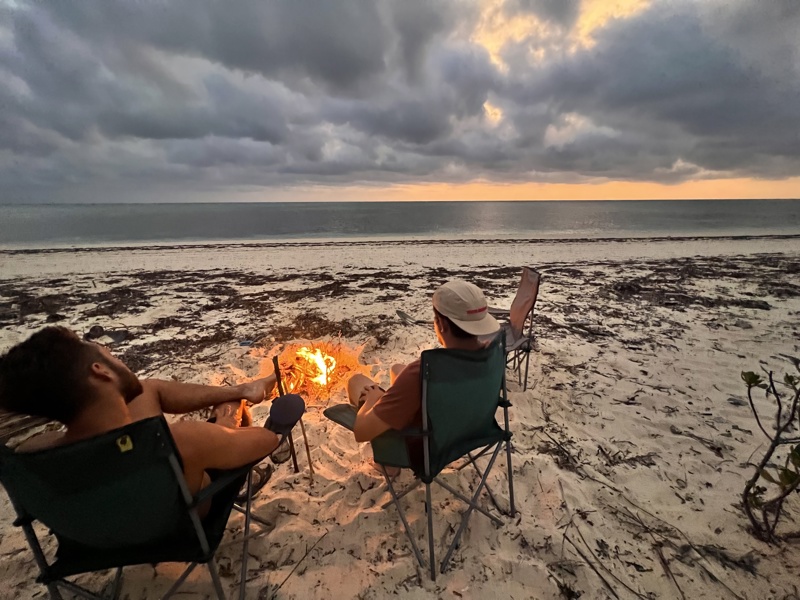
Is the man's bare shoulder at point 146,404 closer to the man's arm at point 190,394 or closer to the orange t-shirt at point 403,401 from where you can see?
the man's arm at point 190,394

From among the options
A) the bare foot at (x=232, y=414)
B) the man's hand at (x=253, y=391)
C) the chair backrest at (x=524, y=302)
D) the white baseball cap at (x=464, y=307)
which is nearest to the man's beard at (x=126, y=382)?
the bare foot at (x=232, y=414)

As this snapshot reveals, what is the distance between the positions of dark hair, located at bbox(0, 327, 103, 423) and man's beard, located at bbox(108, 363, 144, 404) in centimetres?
12

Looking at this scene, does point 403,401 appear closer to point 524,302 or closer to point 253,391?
point 253,391

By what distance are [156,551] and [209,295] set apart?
353 inches

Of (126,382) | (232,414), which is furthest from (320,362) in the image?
(126,382)

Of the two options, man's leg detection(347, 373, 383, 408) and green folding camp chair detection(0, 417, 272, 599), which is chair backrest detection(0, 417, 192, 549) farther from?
man's leg detection(347, 373, 383, 408)

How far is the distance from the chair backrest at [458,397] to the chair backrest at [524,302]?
7.02ft

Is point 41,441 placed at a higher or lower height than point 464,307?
lower

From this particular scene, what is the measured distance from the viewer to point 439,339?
2.50m

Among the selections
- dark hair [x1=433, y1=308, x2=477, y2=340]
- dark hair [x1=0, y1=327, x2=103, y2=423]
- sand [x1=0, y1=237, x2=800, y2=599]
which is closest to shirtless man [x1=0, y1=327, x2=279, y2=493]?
dark hair [x1=0, y1=327, x2=103, y2=423]

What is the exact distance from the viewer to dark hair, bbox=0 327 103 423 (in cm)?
145

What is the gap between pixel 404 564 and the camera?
246cm

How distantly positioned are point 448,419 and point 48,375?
199 cm

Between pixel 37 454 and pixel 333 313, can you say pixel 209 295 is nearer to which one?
pixel 333 313
